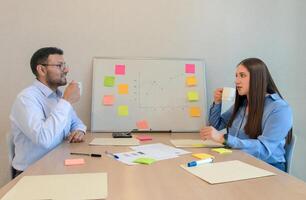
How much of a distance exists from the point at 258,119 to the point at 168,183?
105 centimetres

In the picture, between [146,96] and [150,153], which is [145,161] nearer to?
[150,153]

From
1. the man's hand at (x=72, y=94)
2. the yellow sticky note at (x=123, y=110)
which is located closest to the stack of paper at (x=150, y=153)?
the man's hand at (x=72, y=94)

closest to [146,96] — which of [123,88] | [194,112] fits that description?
[123,88]

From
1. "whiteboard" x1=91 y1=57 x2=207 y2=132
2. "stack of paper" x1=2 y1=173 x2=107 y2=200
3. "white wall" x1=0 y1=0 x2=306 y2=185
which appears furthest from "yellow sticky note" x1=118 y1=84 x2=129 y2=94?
"stack of paper" x1=2 y1=173 x2=107 y2=200

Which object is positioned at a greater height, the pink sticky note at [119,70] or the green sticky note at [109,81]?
the pink sticky note at [119,70]

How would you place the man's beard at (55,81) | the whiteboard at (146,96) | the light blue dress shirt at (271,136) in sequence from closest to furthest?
the light blue dress shirt at (271,136) < the man's beard at (55,81) < the whiteboard at (146,96)

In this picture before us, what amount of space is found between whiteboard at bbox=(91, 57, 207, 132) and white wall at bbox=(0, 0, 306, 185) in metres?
0.10

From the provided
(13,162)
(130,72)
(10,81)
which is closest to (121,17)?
(130,72)

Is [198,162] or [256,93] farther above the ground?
[256,93]

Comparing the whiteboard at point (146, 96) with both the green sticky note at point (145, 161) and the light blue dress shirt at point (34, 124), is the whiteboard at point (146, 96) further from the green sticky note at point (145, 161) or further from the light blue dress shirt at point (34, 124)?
the green sticky note at point (145, 161)

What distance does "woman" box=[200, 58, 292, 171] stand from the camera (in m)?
1.68

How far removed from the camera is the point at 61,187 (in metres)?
0.96

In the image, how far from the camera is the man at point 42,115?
1.56m

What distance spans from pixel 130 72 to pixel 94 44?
0.39 metres
